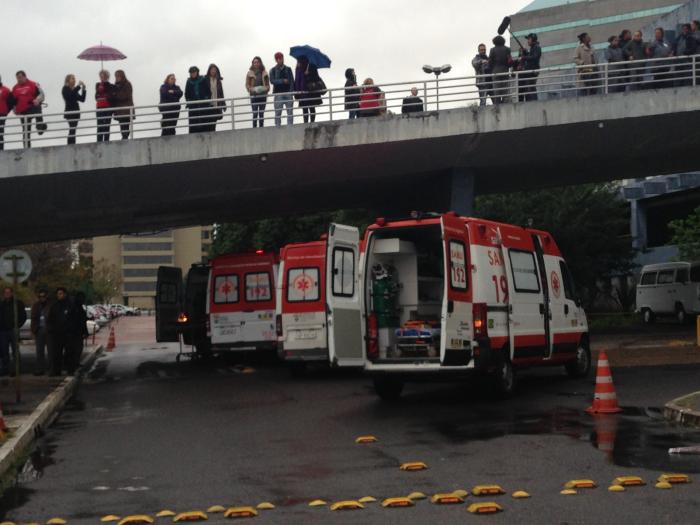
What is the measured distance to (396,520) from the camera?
798 cm

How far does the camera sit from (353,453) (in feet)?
37.9

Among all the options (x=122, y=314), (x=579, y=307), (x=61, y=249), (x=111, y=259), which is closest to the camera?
(x=579, y=307)

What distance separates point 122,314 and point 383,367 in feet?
446

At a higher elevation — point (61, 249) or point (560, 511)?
point (61, 249)

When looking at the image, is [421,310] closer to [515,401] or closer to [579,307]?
[515,401]

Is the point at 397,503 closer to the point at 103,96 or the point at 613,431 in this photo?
the point at 613,431

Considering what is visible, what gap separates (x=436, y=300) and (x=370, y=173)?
12481 mm

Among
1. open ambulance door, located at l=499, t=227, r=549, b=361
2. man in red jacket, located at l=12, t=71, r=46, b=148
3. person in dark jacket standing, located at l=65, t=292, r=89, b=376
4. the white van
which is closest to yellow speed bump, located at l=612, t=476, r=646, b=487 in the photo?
open ambulance door, located at l=499, t=227, r=549, b=361

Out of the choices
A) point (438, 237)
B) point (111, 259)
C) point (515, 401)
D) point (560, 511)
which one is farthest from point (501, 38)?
point (111, 259)

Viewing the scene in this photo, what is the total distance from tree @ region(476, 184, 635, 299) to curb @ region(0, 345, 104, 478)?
25.6 m

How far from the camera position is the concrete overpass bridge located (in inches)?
1011

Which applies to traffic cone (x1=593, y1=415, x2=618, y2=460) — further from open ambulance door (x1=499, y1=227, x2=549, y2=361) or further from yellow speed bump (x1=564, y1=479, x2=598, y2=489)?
open ambulance door (x1=499, y1=227, x2=549, y2=361)

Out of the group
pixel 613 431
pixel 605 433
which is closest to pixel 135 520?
pixel 605 433

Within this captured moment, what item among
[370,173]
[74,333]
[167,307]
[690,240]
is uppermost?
[370,173]
